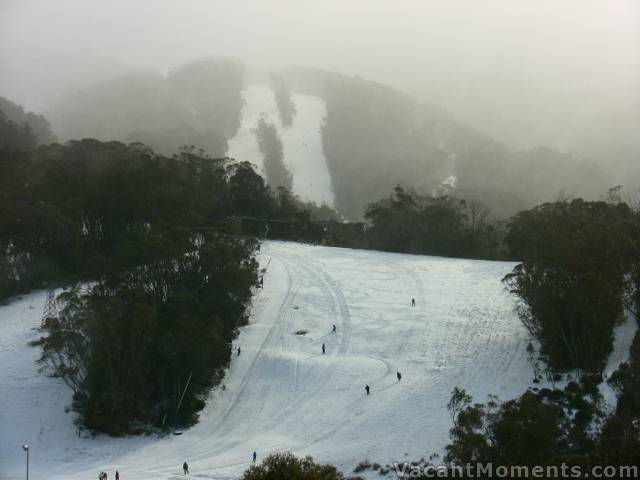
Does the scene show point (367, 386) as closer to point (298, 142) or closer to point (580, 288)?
point (580, 288)

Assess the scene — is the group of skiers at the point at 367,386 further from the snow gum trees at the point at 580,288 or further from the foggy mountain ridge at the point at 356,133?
the foggy mountain ridge at the point at 356,133

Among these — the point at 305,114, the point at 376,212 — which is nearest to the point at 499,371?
the point at 376,212

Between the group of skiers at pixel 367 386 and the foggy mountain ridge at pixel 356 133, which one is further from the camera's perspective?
the foggy mountain ridge at pixel 356 133

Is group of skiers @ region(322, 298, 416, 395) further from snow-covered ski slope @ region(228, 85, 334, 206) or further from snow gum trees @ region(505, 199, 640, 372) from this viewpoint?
snow-covered ski slope @ region(228, 85, 334, 206)

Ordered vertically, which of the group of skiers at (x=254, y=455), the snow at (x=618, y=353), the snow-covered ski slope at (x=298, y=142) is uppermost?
the snow-covered ski slope at (x=298, y=142)

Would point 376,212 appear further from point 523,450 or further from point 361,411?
point 523,450

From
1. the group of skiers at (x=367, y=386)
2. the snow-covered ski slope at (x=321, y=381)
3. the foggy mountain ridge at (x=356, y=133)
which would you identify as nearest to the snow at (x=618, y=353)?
the snow-covered ski slope at (x=321, y=381)

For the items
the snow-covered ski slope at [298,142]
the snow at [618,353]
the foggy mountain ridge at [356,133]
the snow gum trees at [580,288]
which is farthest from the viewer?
the snow-covered ski slope at [298,142]
